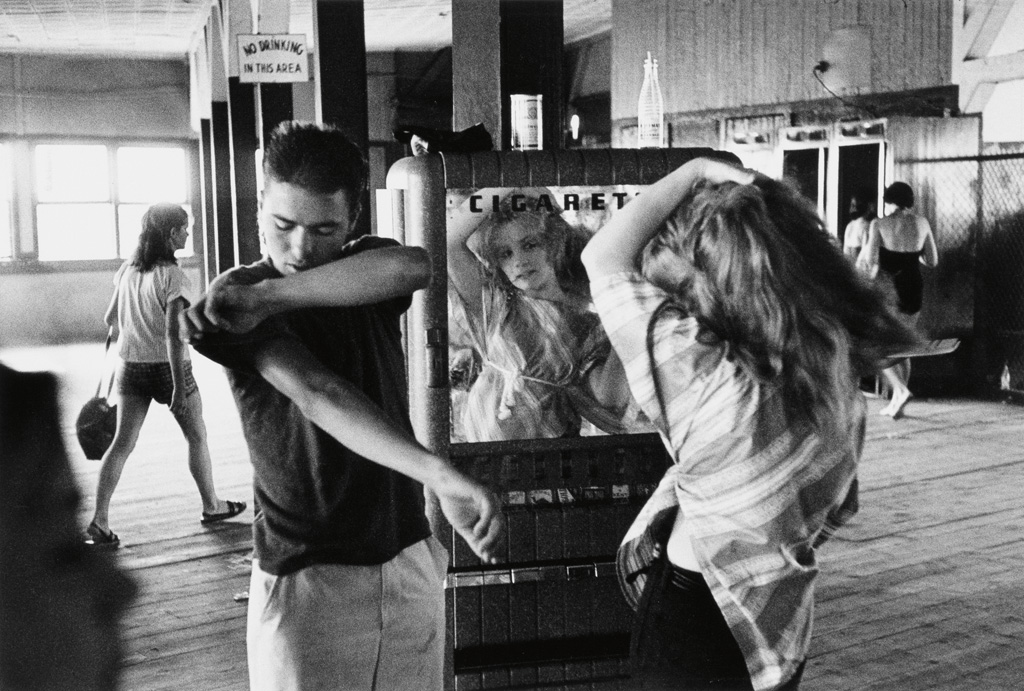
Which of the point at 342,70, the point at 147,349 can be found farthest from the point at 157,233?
the point at 342,70

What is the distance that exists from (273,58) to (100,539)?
3.76 meters

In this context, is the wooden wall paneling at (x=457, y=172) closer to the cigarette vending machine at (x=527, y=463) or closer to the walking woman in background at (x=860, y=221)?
the cigarette vending machine at (x=527, y=463)

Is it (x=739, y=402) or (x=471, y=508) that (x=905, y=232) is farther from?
(x=471, y=508)

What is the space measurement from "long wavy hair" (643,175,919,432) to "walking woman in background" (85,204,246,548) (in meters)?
4.22

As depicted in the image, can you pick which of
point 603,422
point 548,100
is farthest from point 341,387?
point 548,100

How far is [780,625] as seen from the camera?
6.29 feet

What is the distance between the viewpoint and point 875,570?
5137 millimetres

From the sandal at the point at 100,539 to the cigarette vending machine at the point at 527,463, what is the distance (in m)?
3.05

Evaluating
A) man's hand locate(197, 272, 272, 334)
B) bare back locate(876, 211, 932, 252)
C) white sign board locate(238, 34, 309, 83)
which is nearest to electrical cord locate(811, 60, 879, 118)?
bare back locate(876, 211, 932, 252)

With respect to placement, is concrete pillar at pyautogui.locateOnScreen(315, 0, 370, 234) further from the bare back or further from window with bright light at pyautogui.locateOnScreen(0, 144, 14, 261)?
window with bright light at pyautogui.locateOnScreen(0, 144, 14, 261)

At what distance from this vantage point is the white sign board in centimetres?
790

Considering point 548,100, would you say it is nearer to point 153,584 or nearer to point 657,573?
point 657,573

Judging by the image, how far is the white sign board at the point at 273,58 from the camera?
790 centimetres

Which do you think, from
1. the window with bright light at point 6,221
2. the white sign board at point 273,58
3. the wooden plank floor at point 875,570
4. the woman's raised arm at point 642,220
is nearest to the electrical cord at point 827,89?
the wooden plank floor at point 875,570
